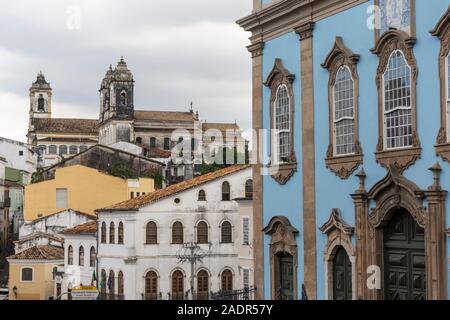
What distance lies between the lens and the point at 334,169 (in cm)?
1642

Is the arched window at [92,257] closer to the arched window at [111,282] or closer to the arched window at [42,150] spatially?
the arched window at [111,282]

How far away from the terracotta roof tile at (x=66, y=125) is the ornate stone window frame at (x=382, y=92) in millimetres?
84338

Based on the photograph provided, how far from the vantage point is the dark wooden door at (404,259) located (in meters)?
14.5

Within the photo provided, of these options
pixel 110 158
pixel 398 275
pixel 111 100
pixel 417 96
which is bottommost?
pixel 398 275

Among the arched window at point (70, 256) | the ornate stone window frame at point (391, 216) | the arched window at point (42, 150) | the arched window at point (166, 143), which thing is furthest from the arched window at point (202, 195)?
the arched window at point (42, 150)

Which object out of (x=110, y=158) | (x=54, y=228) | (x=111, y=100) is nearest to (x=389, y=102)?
(x=54, y=228)

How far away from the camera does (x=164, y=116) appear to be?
9406 centimetres

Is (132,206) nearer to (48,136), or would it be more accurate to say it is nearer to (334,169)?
(334,169)

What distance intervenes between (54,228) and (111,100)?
47443mm

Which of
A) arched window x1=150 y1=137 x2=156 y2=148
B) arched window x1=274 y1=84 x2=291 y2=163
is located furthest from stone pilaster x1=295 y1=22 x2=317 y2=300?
arched window x1=150 y1=137 x2=156 y2=148

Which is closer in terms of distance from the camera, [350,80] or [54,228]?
[350,80]

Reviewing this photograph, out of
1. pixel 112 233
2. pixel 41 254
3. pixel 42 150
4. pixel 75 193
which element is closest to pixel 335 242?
pixel 112 233

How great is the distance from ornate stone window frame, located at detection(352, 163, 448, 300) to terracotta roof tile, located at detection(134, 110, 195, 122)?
258 feet

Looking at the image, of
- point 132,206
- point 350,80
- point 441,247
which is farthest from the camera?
point 132,206
